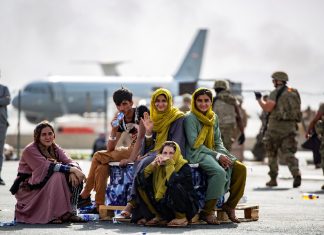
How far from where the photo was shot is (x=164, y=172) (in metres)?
11.3

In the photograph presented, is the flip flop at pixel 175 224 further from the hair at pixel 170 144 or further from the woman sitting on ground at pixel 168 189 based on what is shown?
the hair at pixel 170 144

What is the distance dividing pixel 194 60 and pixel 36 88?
64.5ft

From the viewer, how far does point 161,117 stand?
11.8 m

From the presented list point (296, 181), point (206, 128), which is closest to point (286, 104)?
point (296, 181)

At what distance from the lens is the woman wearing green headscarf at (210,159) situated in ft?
38.0

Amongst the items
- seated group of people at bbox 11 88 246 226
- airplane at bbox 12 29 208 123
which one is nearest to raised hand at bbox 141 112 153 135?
seated group of people at bbox 11 88 246 226

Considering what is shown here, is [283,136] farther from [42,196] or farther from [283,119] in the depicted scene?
[42,196]

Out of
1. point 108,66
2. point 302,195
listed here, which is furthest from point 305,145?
point 108,66

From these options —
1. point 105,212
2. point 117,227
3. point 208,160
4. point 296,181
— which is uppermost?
point 208,160

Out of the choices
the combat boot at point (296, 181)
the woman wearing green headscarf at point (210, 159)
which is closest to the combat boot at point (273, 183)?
the combat boot at point (296, 181)

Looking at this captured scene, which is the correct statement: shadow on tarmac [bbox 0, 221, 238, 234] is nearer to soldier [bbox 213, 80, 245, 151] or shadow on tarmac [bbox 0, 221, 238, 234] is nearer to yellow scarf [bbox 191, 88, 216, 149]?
yellow scarf [bbox 191, 88, 216, 149]

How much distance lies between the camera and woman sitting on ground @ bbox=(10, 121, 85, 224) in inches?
453

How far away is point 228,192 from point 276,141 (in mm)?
5799

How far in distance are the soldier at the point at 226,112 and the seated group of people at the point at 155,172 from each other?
6.66m
